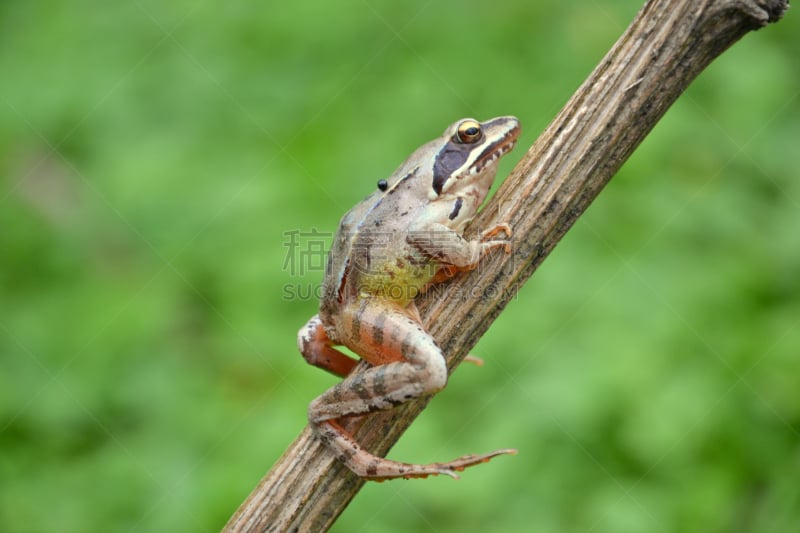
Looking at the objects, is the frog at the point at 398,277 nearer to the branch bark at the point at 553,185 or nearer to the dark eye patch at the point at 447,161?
the dark eye patch at the point at 447,161

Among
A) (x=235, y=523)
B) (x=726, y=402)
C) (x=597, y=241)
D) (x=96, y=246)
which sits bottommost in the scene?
(x=96, y=246)

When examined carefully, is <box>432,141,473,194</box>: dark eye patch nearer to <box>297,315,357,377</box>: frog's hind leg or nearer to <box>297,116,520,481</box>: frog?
<box>297,116,520,481</box>: frog

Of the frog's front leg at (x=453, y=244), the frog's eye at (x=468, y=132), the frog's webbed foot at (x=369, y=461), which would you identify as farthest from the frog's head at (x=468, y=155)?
the frog's webbed foot at (x=369, y=461)

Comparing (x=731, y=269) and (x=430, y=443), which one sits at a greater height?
(x=731, y=269)

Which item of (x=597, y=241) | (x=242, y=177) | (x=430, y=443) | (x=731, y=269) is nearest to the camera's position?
(x=430, y=443)

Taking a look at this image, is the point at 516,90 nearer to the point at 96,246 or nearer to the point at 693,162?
the point at 693,162

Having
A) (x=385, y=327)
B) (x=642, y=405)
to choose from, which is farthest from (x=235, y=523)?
(x=642, y=405)

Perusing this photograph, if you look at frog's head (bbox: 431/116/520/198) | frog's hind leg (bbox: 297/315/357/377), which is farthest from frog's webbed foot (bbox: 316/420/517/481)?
frog's head (bbox: 431/116/520/198)
